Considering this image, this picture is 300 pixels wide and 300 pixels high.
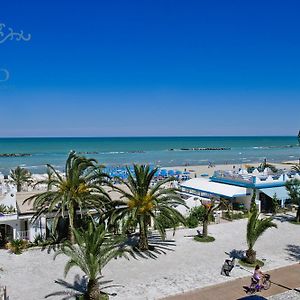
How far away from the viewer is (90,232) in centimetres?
1310

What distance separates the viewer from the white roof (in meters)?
27.0

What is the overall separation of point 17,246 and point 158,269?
7010 millimetres

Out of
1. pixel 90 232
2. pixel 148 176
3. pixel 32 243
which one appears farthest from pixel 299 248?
pixel 32 243

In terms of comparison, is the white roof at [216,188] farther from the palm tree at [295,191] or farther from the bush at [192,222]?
the bush at [192,222]

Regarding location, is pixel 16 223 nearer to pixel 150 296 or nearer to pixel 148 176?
pixel 148 176

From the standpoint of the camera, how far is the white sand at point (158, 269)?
45.0 ft

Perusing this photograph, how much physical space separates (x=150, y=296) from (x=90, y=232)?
3.09 m

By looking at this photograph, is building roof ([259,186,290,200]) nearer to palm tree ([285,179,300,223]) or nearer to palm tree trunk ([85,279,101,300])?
palm tree ([285,179,300,223])

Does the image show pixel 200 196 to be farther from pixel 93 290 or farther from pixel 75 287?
pixel 93 290

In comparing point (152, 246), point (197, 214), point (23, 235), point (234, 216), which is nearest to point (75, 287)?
point (152, 246)

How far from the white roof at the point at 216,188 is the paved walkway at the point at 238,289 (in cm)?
1161

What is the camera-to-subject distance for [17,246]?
58.3 feet

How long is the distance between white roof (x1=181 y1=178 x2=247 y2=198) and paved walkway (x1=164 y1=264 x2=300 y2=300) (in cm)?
1161

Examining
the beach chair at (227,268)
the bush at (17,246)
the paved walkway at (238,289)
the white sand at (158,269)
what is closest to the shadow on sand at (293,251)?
the white sand at (158,269)
